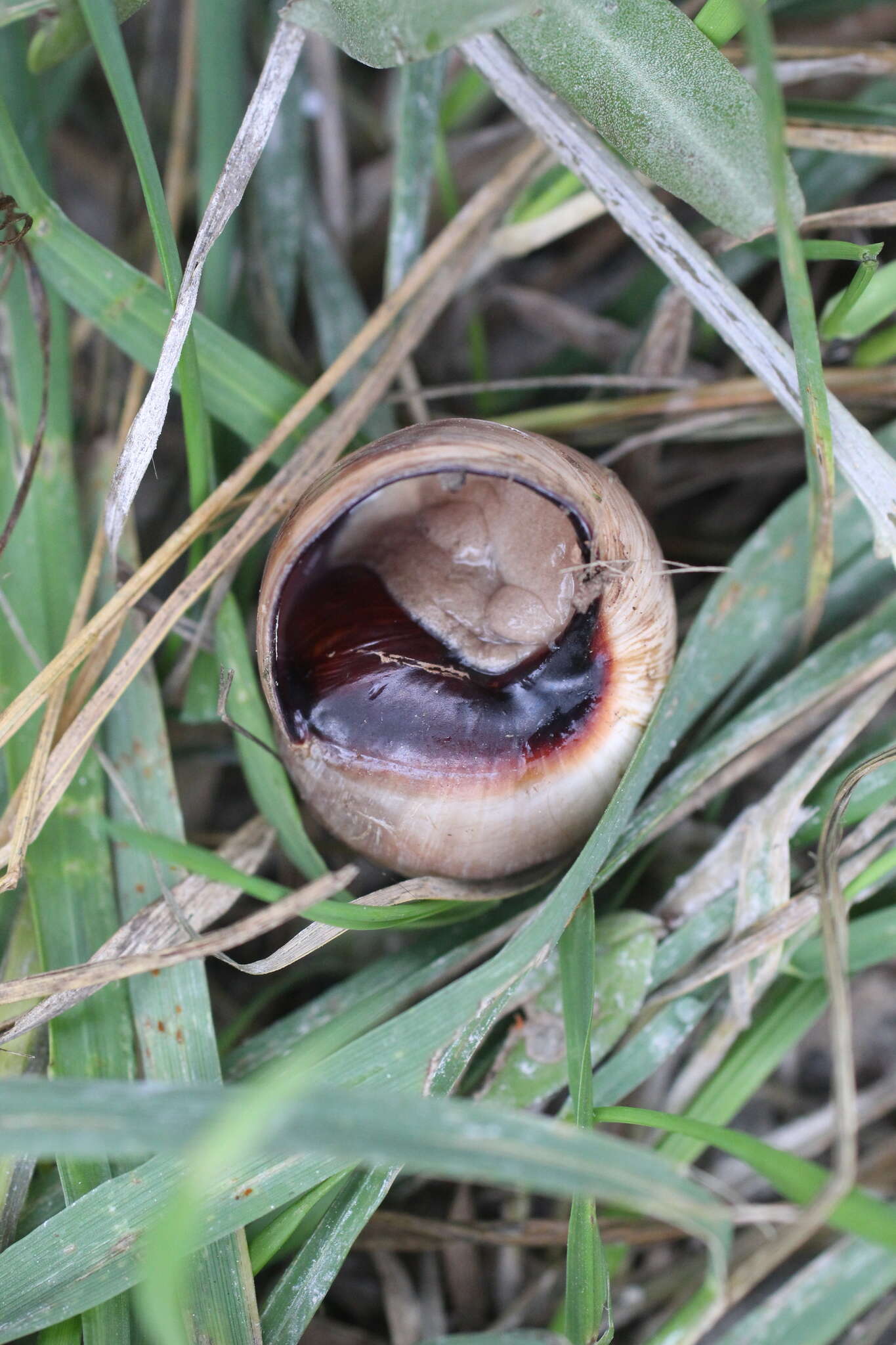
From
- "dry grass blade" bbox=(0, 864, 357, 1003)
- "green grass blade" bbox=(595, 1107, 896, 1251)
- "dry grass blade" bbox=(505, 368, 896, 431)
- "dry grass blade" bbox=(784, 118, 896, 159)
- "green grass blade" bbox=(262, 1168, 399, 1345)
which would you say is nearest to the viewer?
"green grass blade" bbox=(595, 1107, 896, 1251)

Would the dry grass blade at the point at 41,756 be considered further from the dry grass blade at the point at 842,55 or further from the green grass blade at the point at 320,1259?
the dry grass blade at the point at 842,55

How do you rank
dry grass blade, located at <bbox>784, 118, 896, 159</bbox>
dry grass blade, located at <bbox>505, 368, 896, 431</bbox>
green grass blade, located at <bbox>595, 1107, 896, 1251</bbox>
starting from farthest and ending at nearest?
dry grass blade, located at <bbox>505, 368, 896, 431</bbox>
dry grass blade, located at <bbox>784, 118, 896, 159</bbox>
green grass blade, located at <bbox>595, 1107, 896, 1251</bbox>

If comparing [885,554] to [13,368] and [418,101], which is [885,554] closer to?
[418,101]

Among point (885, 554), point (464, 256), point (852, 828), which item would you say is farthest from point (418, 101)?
point (852, 828)

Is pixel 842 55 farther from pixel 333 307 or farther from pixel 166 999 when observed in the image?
pixel 166 999

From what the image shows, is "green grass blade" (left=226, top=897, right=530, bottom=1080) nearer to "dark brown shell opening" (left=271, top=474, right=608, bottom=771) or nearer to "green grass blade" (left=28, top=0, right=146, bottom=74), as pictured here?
"dark brown shell opening" (left=271, top=474, right=608, bottom=771)

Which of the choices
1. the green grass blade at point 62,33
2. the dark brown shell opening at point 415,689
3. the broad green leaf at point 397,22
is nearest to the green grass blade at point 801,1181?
the dark brown shell opening at point 415,689

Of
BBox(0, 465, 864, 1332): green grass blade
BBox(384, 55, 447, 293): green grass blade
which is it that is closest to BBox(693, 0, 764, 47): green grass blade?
BBox(384, 55, 447, 293): green grass blade

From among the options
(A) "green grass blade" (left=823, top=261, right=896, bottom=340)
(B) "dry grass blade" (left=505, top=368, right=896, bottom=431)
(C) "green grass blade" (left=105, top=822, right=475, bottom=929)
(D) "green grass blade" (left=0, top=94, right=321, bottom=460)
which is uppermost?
(D) "green grass blade" (left=0, top=94, right=321, bottom=460)
